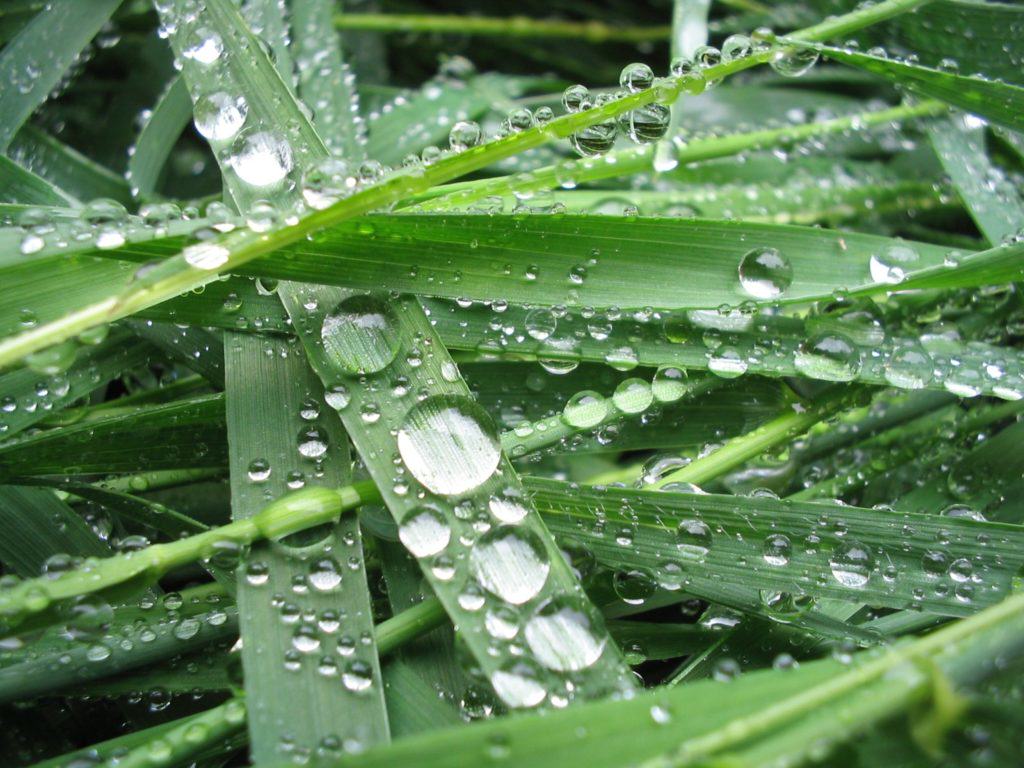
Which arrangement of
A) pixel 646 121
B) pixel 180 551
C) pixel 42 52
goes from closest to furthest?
1. pixel 180 551
2. pixel 646 121
3. pixel 42 52

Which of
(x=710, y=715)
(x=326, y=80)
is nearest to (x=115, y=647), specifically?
(x=710, y=715)

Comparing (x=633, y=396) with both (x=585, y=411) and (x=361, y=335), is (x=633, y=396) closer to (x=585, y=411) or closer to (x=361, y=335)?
(x=585, y=411)

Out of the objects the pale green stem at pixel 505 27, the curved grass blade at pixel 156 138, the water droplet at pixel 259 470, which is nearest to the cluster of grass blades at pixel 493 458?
the water droplet at pixel 259 470

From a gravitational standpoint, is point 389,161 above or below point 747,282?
above

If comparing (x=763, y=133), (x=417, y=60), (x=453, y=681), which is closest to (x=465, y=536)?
(x=453, y=681)

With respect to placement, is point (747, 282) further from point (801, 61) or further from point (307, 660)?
point (307, 660)

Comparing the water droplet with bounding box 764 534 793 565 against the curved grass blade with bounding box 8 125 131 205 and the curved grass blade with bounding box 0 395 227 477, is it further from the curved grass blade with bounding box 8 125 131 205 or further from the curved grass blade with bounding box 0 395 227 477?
the curved grass blade with bounding box 8 125 131 205
